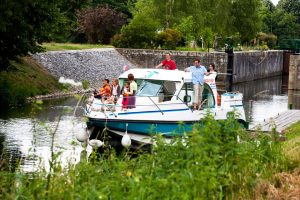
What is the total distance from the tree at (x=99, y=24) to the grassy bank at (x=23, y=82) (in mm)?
24313

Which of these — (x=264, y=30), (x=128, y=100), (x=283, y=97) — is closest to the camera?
(x=128, y=100)

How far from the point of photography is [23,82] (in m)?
40.3

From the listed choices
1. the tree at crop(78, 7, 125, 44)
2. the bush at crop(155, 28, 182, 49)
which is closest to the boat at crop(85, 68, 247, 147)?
the bush at crop(155, 28, 182, 49)

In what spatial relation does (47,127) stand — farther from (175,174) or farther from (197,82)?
(197,82)

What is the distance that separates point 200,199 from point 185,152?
1.71m

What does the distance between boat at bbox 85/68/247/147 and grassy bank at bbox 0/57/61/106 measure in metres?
10.4

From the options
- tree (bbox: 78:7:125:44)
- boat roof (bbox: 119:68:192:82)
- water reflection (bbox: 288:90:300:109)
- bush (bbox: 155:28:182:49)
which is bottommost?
water reflection (bbox: 288:90:300:109)

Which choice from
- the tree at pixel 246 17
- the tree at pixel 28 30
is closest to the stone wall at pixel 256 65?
the tree at pixel 246 17

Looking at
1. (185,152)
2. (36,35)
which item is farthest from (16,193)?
(36,35)

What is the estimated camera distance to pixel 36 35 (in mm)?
30891

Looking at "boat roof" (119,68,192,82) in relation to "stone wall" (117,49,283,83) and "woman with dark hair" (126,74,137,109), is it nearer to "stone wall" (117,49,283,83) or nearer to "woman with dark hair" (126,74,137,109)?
"woman with dark hair" (126,74,137,109)

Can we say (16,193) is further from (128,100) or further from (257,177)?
(128,100)

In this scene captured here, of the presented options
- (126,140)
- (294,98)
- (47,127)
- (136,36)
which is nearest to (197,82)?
(126,140)

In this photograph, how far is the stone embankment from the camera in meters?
47.9
